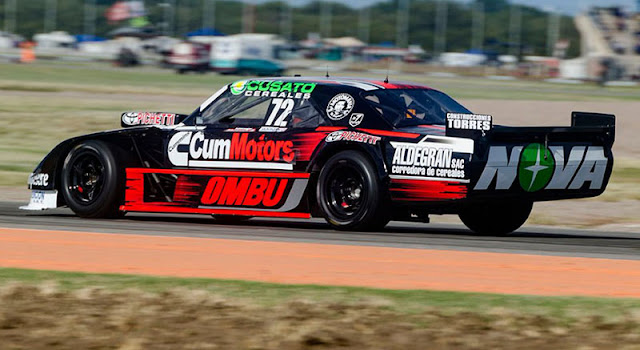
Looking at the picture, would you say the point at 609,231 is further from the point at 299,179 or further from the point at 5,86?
the point at 5,86

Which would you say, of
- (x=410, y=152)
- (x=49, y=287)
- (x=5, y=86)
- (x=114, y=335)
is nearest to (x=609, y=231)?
(x=410, y=152)

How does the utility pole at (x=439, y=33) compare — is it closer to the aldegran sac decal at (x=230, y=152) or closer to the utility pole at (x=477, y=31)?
the utility pole at (x=477, y=31)

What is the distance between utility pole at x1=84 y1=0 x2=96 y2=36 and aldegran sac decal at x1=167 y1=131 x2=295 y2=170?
137141mm

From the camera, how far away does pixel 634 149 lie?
74.3 feet

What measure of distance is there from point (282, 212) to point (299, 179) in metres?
0.34

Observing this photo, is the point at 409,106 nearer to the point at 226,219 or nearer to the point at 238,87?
the point at 238,87

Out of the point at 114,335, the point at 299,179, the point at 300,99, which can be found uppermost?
the point at 300,99

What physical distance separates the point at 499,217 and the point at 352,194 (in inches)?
65.0

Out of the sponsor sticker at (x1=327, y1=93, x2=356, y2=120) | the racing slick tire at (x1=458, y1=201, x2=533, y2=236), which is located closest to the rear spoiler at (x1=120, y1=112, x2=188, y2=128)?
the sponsor sticker at (x1=327, y1=93, x2=356, y2=120)

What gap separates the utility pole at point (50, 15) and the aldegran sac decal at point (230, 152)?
426 feet

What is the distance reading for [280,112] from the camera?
10.6m

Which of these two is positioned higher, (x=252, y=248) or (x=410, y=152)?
(x=410, y=152)

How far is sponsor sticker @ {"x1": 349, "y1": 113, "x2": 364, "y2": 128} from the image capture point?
10109 millimetres

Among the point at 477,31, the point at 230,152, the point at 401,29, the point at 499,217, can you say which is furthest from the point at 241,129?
the point at 401,29
